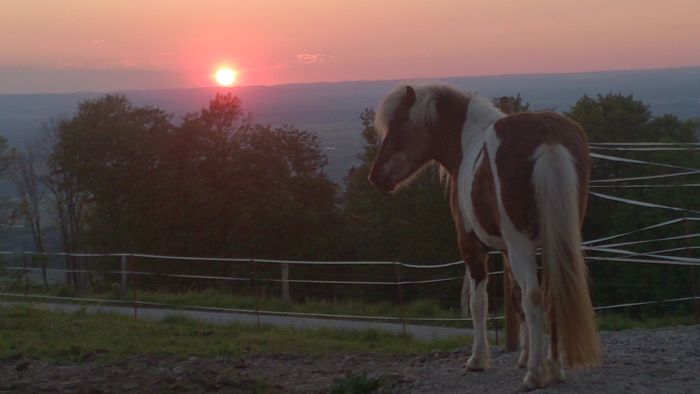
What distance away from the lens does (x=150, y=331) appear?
9898 mm

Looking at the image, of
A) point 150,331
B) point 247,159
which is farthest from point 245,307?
point 247,159

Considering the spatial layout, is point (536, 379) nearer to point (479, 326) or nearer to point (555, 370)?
point (555, 370)

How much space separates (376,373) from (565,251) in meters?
2.34

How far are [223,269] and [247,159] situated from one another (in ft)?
19.4

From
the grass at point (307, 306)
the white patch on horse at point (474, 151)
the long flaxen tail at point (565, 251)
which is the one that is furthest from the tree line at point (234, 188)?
the long flaxen tail at point (565, 251)

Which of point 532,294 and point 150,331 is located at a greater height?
point 532,294

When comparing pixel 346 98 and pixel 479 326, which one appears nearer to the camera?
pixel 479 326

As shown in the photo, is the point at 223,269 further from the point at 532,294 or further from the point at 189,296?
the point at 532,294

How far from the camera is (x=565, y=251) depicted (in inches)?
179

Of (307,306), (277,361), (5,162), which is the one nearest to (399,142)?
(277,361)

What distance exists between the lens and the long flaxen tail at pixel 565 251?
178 inches

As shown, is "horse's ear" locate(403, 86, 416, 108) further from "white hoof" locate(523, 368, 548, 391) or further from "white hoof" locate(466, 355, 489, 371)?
"white hoof" locate(523, 368, 548, 391)

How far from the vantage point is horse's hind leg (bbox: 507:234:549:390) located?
473 cm

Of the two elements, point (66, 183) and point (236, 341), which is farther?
point (66, 183)
